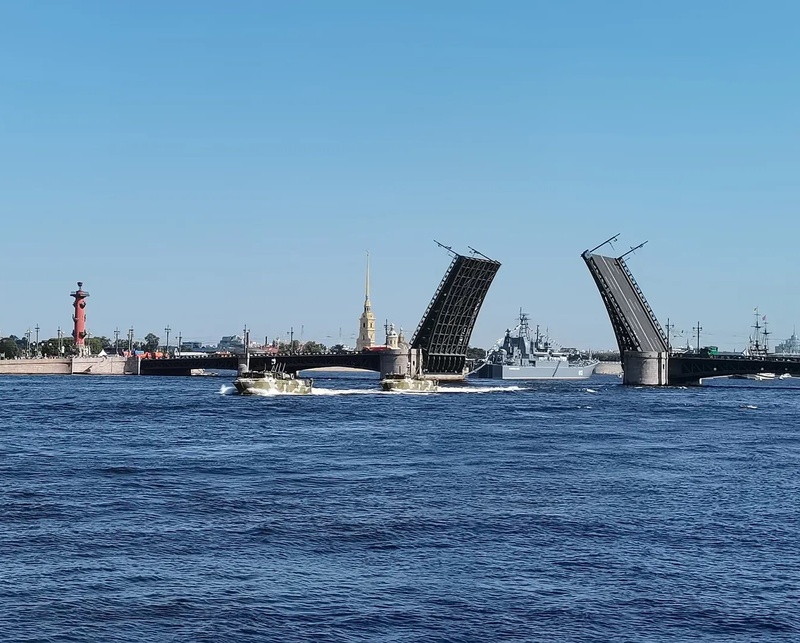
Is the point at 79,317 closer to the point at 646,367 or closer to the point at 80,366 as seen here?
the point at 80,366

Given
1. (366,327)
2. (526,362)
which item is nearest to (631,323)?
(526,362)

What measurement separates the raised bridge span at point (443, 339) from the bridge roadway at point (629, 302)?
955cm

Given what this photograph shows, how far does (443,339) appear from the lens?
321 ft

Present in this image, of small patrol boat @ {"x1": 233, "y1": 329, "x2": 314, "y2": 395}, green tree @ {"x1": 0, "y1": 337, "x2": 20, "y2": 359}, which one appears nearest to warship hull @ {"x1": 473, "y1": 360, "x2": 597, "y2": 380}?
green tree @ {"x1": 0, "y1": 337, "x2": 20, "y2": 359}

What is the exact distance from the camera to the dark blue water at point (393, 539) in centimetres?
1342

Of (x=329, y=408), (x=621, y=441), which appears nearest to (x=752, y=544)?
(x=621, y=441)

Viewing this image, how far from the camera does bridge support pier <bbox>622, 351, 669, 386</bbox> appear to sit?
9731 centimetres

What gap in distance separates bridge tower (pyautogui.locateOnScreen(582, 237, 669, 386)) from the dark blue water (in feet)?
137

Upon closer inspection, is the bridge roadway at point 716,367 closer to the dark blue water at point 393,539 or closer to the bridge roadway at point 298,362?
the bridge roadway at point 298,362

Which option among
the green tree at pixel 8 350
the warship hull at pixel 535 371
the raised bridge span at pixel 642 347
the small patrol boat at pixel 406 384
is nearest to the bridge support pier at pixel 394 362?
the small patrol boat at pixel 406 384

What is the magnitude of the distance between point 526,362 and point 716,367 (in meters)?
52.6

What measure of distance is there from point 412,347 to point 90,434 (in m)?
59.9

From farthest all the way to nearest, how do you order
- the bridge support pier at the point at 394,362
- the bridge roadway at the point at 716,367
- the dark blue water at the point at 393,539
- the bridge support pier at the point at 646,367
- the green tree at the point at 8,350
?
the green tree at the point at 8,350 < the bridge support pier at the point at 394,362 < the bridge support pier at the point at 646,367 < the bridge roadway at the point at 716,367 < the dark blue water at the point at 393,539

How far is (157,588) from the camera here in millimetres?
14641
